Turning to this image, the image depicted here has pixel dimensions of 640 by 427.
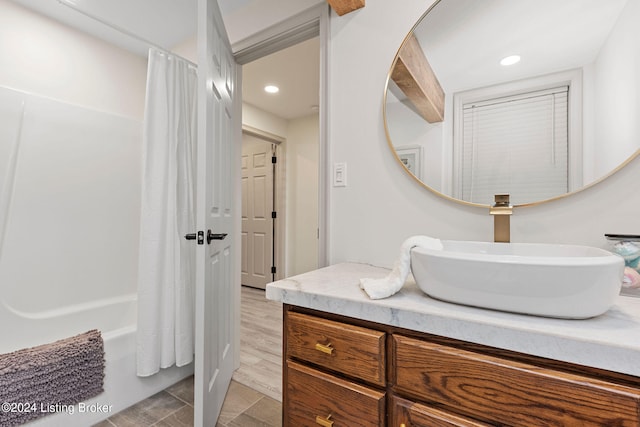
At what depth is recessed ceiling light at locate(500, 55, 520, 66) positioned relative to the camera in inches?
37.4

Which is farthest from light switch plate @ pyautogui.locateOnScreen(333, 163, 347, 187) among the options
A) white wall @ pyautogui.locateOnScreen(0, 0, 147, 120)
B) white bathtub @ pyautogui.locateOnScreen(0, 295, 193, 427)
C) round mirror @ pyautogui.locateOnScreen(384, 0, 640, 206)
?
white wall @ pyautogui.locateOnScreen(0, 0, 147, 120)

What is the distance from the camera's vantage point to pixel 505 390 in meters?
0.54

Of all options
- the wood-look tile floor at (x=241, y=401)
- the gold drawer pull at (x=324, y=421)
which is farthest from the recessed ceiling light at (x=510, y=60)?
the wood-look tile floor at (x=241, y=401)

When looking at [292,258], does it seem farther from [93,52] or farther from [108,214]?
[93,52]

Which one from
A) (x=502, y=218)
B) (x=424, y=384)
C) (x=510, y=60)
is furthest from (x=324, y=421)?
(x=510, y=60)

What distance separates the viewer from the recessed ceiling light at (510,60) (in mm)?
951

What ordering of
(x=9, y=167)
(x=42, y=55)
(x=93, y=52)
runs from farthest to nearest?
1. (x=93, y=52)
2. (x=42, y=55)
3. (x=9, y=167)

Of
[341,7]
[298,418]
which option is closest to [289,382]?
[298,418]

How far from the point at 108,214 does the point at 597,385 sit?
274 cm

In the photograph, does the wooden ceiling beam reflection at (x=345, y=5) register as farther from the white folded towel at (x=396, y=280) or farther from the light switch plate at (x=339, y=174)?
the white folded towel at (x=396, y=280)

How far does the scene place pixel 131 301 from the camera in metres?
2.21

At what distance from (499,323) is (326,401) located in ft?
1.60

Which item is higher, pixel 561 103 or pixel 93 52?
pixel 93 52

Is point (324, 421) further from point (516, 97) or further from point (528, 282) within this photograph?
point (516, 97)
